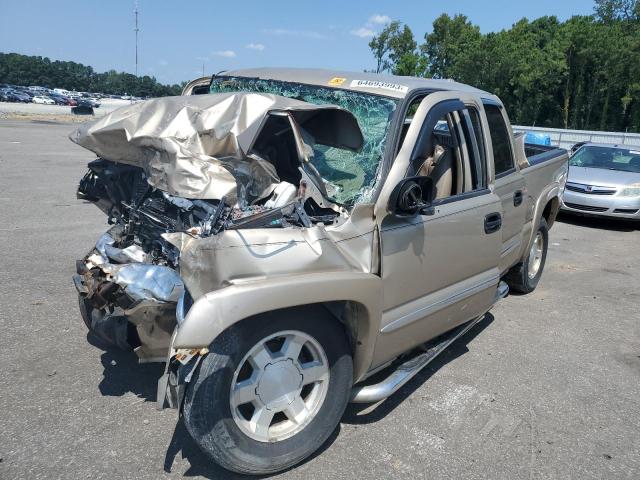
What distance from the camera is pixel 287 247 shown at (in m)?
2.55

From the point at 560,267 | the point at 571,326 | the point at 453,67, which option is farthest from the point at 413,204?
the point at 453,67

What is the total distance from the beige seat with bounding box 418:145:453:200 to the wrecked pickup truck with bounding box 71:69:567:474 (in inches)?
0.6

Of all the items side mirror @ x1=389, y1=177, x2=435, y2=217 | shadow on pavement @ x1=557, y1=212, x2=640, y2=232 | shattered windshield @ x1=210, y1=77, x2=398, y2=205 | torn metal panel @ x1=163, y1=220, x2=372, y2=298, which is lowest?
shadow on pavement @ x1=557, y1=212, x2=640, y2=232

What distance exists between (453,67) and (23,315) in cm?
5757

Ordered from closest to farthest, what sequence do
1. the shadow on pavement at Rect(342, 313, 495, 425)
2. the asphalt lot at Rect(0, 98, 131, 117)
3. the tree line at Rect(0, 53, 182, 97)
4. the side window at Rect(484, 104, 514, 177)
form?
the shadow on pavement at Rect(342, 313, 495, 425) → the side window at Rect(484, 104, 514, 177) → the asphalt lot at Rect(0, 98, 131, 117) → the tree line at Rect(0, 53, 182, 97)

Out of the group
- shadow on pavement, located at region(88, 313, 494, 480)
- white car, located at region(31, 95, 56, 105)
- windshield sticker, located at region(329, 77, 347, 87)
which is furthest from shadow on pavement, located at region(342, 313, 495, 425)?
white car, located at region(31, 95, 56, 105)

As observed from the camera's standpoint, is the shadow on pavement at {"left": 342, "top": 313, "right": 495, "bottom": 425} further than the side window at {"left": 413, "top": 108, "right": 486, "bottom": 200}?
No

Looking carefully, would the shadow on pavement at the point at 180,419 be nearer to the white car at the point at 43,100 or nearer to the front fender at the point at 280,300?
the front fender at the point at 280,300

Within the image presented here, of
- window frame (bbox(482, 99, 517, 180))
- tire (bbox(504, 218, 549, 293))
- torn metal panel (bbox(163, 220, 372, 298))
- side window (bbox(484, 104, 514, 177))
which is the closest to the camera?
torn metal panel (bbox(163, 220, 372, 298))

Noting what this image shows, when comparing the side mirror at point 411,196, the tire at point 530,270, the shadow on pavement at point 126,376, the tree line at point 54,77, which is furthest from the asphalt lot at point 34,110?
the tree line at point 54,77

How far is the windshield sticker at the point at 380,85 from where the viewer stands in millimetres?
3347

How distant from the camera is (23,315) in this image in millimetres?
4395

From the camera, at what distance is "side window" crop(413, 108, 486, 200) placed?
362 cm

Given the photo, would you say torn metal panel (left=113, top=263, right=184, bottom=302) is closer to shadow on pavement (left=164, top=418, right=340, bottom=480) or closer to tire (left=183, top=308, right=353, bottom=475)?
tire (left=183, top=308, right=353, bottom=475)
